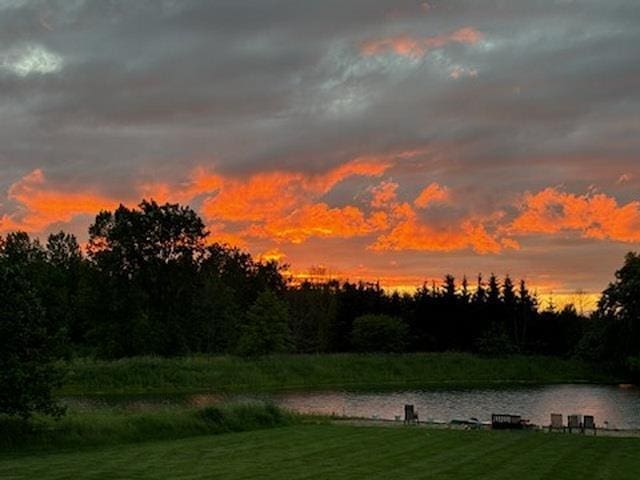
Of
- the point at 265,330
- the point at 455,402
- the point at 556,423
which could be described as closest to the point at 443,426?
the point at 556,423

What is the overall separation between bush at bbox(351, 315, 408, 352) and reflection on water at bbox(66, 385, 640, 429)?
2947 centimetres

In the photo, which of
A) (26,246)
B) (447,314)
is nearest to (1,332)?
(447,314)

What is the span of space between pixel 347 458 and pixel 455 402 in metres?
32.8

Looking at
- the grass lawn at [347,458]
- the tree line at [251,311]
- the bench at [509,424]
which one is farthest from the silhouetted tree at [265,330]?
the grass lawn at [347,458]

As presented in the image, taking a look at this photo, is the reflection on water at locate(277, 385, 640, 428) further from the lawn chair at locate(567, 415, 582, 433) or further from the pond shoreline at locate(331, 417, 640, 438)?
the lawn chair at locate(567, 415, 582, 433)

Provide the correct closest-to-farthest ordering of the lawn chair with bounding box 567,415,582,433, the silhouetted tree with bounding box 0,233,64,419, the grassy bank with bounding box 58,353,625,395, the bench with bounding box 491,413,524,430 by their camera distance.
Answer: the silhouetted tree with bounding box 0,233,64,419, the bench with bounding box 491,413,524,430, the lawn chair with bounding box 567,415,582,433, the grassy bank with bounding box 58,353,625,395

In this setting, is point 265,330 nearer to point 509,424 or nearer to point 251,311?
point 251,311

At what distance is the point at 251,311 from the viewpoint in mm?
88500

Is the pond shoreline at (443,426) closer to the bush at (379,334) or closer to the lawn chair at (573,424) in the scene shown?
the lawn chair at (573,424)

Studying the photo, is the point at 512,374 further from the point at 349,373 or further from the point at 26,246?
the point at 26,246

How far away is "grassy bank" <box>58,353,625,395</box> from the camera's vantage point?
63938mm

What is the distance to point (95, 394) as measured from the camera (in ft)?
196

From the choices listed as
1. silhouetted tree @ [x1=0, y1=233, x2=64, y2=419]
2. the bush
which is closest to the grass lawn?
silhouetted tree @ [x1=0, y1=233, x2=64, y2=419]

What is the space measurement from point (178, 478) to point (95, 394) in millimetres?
43150
